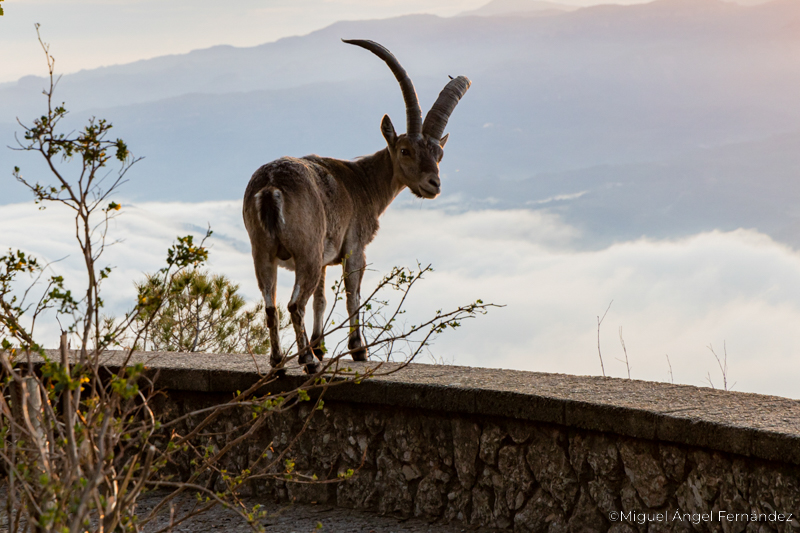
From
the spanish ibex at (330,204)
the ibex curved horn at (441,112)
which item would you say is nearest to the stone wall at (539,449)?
the spanish ibex at (330,204)

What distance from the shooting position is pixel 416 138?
20.4 ft

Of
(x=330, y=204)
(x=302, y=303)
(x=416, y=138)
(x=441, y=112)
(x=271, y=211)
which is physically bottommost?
(x=302, y=303)

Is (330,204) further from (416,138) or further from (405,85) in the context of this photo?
(405,85)

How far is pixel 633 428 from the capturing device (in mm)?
3730

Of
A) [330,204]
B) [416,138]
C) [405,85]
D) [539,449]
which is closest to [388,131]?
[416,138]

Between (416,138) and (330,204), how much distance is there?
1012 millimetres

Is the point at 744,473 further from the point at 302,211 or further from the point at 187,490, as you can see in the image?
the point at 187,490

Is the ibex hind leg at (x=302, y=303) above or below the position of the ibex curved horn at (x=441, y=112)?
below

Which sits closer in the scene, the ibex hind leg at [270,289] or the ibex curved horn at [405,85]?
the ibex hind leg at [270,289]

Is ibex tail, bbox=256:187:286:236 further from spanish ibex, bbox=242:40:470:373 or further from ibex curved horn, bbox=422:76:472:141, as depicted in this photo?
ibex curved horn, bbox=422:76:472:141

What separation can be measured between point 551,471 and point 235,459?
2238mm

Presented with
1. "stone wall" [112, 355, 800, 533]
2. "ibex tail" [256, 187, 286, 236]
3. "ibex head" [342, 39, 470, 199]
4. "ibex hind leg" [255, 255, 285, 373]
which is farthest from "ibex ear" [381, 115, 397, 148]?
"stone wall" [112, 355, 800, 533]

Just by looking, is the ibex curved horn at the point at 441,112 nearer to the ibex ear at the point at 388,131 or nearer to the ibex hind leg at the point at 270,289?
the ibex ear at the point at 388,131

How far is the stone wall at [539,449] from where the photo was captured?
346 cm
